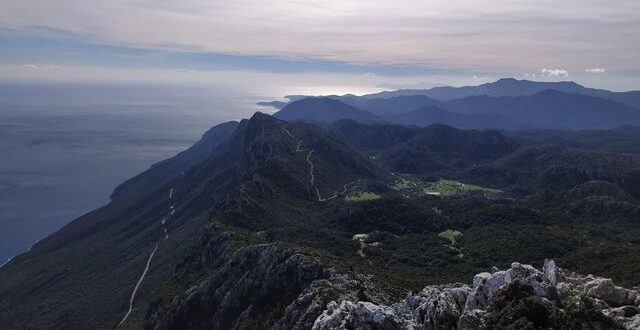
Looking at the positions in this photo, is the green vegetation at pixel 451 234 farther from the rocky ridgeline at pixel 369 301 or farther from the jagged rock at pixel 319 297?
the jagged rock at pixel 319 297

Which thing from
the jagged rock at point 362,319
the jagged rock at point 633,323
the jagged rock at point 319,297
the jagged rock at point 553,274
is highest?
the jagged rock at point 633,323

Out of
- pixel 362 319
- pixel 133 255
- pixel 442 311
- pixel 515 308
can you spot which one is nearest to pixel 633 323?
pixel 515 308

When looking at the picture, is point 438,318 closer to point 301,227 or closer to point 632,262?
point 632,262

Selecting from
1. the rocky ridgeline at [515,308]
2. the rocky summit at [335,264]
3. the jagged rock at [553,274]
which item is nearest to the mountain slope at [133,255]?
the rocky summit at [335,264]

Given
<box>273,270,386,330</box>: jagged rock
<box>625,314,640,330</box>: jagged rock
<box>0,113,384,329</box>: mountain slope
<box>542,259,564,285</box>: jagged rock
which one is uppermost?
<box>625,314,640,330</box>: jagged rock

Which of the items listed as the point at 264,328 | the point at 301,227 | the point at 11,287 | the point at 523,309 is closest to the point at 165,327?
the point at 264,328

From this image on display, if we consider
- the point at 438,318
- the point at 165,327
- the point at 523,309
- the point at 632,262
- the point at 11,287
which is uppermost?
the point at 523,309

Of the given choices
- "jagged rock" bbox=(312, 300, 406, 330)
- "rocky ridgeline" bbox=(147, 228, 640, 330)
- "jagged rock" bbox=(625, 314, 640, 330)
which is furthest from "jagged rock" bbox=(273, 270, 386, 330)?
"jagged rock" bbox=(625, 314, 640, 330)

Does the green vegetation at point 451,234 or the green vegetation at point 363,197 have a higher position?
the green vegetation at point 451,234

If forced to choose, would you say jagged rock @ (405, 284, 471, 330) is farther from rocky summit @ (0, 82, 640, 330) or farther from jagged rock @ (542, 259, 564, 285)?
jagged rock @ (542, 259, 564, 285)
